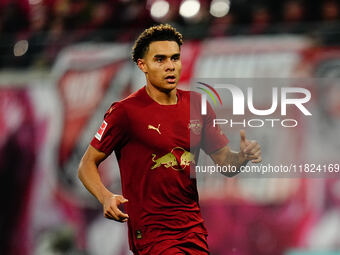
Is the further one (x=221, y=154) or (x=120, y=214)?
(x=221, y=154)

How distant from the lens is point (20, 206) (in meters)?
5.99

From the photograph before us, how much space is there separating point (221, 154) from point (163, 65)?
63 centimetres

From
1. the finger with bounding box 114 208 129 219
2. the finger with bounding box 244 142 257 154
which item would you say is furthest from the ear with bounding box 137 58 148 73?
the finger with bounding box 114 208 129 219

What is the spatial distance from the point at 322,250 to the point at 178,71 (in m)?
2.82

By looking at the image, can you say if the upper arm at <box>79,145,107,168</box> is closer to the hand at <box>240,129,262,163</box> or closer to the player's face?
the player's face

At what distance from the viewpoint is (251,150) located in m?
3.32

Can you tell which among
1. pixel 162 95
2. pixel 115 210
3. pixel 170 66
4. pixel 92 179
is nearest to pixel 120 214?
pixel 115 210

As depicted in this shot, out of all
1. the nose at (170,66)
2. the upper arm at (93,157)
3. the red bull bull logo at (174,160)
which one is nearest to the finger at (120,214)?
the red bull bull logo at (174,160)

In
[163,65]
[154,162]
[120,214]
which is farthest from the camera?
[163,65]

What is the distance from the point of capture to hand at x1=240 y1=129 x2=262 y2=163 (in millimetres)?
3305

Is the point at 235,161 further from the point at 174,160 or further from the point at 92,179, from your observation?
the point at 92,179

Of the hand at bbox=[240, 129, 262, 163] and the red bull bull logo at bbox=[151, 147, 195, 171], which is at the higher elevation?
the hand at bbox=[240, 129, 262, 163]

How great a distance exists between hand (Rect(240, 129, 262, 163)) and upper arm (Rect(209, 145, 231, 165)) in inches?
8.2

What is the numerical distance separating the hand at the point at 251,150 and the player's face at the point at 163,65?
0.48 m
